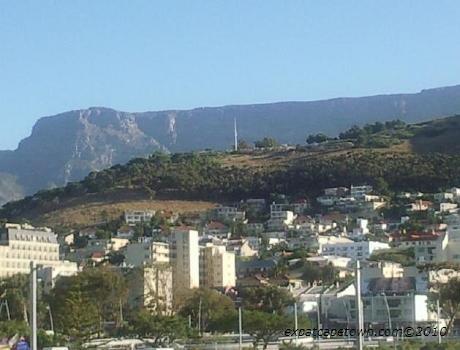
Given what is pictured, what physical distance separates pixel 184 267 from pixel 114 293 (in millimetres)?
22814

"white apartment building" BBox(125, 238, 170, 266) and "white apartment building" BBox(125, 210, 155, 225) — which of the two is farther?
"white apartment building" BBox(125, 210, 155, 225)

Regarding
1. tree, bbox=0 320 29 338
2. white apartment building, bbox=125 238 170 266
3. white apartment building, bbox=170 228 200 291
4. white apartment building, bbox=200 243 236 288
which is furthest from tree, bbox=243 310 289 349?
white apartment building, bbox=200 243 236 288

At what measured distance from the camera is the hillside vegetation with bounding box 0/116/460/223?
130 metres

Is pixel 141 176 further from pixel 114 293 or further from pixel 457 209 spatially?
pixel 114 293

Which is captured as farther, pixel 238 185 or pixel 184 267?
pixel 238 185

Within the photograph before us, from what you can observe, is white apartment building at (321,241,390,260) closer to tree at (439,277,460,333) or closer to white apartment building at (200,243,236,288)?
white apartment building at (200,243,236,288)

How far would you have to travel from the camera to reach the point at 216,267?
86.6 m

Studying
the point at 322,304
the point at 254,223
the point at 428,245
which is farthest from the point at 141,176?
the point at 322,304

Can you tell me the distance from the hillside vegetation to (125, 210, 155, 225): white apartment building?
10.6 m

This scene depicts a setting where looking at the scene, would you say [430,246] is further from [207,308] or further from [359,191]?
[359,191]

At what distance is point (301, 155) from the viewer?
150250 mm

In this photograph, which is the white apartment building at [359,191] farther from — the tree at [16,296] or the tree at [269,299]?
the tree at [16,296]

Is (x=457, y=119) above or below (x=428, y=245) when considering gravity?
above

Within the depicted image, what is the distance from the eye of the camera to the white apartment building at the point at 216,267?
85.7m
